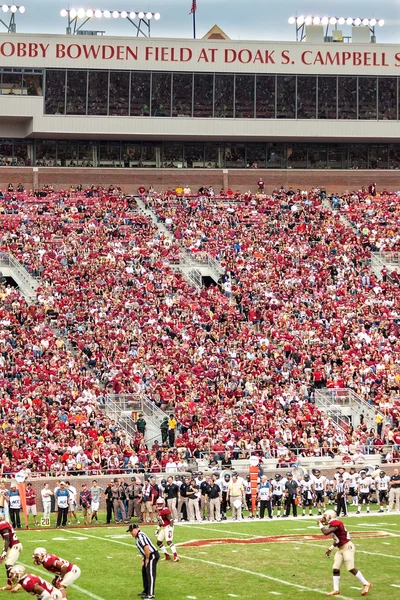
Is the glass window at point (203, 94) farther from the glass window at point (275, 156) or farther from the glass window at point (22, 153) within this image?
the glass window at point (22, 153)

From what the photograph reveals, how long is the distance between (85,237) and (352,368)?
12.6m

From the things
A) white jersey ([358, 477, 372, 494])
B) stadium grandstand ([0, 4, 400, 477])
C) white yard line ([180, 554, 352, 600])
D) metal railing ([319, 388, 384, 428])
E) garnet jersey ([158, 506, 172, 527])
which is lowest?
white yard line ([180, 554, 352, 600])

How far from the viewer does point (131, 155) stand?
5506cm

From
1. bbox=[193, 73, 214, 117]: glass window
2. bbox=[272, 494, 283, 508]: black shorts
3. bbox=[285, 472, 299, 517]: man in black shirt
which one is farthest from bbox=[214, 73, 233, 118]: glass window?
bbox=[285, 472, 299, 517]: man in black shirt

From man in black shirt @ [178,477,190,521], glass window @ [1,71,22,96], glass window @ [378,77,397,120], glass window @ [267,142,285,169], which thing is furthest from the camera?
glass window @ [267,142,285,169]

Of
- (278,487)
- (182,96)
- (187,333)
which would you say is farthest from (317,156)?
(278,487)

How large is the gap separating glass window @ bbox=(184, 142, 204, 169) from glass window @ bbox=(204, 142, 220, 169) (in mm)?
240

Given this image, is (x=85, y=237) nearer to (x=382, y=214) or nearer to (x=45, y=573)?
(x=382, y=214)

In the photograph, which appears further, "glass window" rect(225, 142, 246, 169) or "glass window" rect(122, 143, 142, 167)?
"glass window" rect(225, 142, 246, 169)

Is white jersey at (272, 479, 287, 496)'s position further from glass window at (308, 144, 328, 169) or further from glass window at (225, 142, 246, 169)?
glass window at (308, 144, 328, 169)

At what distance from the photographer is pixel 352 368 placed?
39656 mm

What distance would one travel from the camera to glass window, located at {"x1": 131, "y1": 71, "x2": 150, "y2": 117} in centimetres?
5319

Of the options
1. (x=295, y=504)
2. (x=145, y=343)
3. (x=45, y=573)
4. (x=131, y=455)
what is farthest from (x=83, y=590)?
(x=145, y=343)

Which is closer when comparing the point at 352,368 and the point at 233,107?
the point at 352,368
